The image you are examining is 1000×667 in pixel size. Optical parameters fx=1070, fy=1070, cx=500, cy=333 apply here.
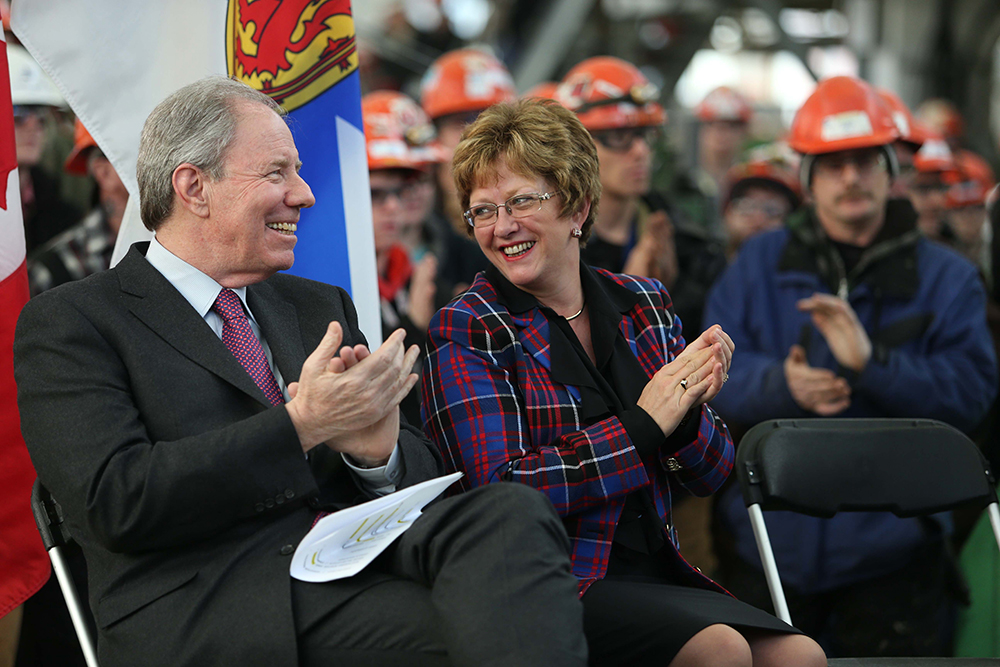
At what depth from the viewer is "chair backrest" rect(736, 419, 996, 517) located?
3119mm

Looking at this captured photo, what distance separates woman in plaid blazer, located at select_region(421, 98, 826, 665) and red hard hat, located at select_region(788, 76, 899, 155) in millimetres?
1991

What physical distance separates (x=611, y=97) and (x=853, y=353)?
7.24ft

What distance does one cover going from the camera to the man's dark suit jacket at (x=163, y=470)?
2.18 m

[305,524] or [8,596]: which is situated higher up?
[305,524]

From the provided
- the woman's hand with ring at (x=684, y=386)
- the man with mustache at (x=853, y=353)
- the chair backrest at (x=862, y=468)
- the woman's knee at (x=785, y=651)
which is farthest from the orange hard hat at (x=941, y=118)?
the woman's knee at (x=785, y=651)

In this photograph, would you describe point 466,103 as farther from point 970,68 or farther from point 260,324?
point 970,68

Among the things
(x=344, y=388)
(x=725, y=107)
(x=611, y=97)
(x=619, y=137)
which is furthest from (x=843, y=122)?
(x=725, y=107)

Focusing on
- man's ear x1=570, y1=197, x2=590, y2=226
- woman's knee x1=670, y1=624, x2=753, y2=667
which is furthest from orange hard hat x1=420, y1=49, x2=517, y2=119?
woman's knee x1=670, y1=624, x2=753, y2=667

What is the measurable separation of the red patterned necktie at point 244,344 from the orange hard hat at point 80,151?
6.83ft

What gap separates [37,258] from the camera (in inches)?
172

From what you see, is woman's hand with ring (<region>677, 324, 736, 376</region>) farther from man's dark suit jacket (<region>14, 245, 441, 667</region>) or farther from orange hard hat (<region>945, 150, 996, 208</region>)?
orange hard hat (<region>945, 150, 996, 208</region>)

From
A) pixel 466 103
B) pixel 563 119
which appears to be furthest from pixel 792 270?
pixel 466 103

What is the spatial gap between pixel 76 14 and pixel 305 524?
174cm

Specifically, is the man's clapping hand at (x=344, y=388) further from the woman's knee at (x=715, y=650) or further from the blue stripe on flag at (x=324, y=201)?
the blue stripe on flag at (x=324, y=201)
